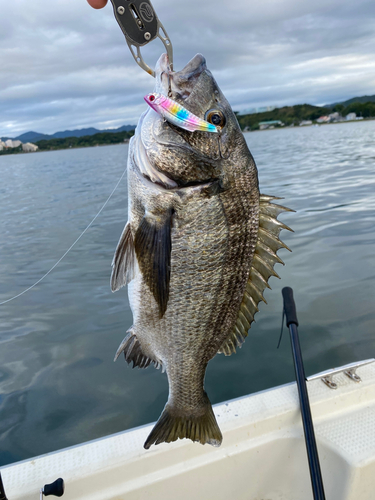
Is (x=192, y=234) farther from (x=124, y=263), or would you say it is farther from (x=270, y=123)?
(x=270, y=123)

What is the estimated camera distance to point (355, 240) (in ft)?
25.4

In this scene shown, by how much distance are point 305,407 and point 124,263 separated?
1.49 metres

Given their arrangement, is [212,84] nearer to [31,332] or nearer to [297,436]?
[297,436]

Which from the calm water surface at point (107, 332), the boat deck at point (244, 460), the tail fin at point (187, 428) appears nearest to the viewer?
the tail fin at point (187, 428)

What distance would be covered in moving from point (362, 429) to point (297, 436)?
0.44m

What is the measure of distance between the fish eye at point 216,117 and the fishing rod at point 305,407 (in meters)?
1.35

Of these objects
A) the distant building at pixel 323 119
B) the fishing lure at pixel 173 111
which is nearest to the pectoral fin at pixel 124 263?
the fishing lure at pixel 173 111

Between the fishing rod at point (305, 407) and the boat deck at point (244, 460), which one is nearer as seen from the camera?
the fishing rod at point (305, 407)

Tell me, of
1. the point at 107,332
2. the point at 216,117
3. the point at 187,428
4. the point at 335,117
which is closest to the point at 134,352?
the point at 187,428

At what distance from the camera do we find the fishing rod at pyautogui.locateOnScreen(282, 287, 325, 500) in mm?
1970

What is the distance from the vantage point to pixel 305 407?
7.76 feet

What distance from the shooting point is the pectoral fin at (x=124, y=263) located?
69.5 inches

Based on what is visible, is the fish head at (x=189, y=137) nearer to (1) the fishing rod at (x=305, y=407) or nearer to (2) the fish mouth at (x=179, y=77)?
(2) the fish mouth at (x=179, y=77)

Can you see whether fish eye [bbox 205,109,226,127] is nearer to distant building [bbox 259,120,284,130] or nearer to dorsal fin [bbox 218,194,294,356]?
dorsal fin [bbox 218,194,294,356]
